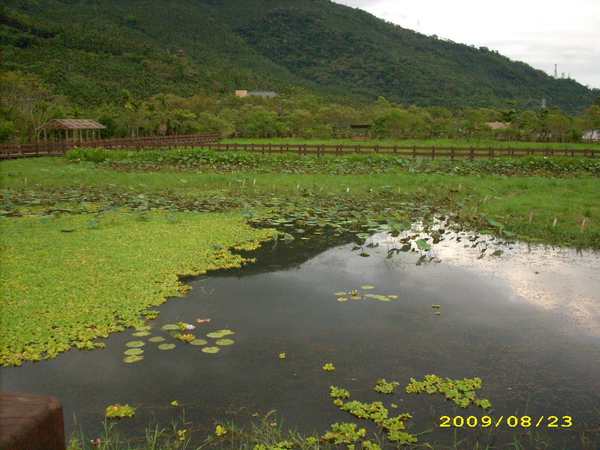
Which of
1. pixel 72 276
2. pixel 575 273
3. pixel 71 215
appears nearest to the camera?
pixel 72 276

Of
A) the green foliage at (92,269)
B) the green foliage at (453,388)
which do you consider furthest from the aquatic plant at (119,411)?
the green foliage at (453,388)

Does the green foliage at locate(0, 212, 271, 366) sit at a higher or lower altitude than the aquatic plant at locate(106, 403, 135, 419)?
higher

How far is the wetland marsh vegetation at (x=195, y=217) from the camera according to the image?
551 cm

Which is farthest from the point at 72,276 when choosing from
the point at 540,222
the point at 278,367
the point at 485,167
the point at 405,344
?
the point at 485,167

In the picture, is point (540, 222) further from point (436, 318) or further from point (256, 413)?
point (256, 413)

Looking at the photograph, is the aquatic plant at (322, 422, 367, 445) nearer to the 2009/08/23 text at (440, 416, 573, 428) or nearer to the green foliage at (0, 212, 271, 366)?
the 2009/08/23 text at (440, 416, 573, 428)

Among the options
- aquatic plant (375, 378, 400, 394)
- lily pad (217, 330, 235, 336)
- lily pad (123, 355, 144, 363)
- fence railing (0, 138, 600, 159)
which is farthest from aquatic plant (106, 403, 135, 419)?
fence railing (0, 138, 600, 159)

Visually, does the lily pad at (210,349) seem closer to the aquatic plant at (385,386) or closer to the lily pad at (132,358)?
the lily pad at (132,358)

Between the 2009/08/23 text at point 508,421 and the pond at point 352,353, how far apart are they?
20 mm

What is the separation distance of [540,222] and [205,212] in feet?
26.1

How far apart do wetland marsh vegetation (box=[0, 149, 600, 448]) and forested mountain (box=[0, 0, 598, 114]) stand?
108 feet

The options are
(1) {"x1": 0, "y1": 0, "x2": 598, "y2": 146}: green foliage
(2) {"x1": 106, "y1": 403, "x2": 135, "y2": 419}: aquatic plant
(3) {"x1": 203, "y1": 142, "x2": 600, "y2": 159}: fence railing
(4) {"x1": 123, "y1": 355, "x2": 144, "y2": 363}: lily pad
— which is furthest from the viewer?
(1) {"x1": 0, "y1": 0, "x2": 598, "y2": 146}: green foliage

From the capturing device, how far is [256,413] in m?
3.78

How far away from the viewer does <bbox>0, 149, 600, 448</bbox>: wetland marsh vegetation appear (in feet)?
18.1
